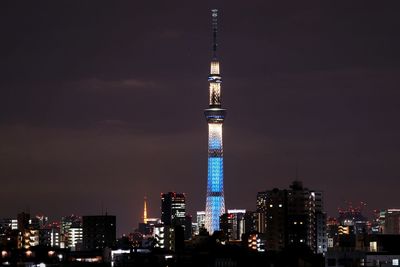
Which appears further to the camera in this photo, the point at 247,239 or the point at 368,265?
the point at 247,239

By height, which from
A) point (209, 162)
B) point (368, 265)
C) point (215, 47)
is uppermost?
point (215, 47)

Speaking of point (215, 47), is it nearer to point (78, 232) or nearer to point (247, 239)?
point (78, 232)

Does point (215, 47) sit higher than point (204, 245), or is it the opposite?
point (215, 47)

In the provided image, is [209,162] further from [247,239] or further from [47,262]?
[47,262]

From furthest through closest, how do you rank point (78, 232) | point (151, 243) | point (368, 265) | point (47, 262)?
point (78, 232) < point (151, 243) < point (47, 262) < point (368, 265)

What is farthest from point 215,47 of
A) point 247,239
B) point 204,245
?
point 204,245

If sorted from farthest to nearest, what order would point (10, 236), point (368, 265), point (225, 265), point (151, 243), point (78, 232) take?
1. point (78, 232)
2. point (151, 243)
3. point (10, 236)
4. point (225, 265)
5. point (368, 265)

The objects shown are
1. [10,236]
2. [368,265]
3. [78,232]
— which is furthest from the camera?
[78,232]

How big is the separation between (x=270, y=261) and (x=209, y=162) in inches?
2905

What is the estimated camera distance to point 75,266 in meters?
69.8

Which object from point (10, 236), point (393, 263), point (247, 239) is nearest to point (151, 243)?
point (247, 239)

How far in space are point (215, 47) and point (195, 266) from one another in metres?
73.6

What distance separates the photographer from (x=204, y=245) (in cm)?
9869

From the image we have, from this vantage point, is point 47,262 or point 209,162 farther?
point 209,162
